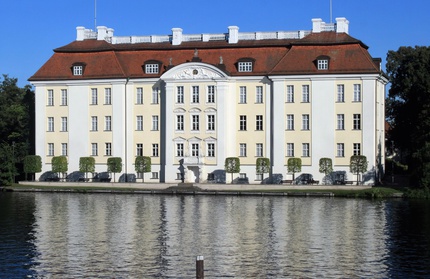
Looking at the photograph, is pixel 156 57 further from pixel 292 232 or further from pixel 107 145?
pixel 292 232

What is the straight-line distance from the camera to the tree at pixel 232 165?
7788 cm

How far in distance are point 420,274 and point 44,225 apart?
23.0 m

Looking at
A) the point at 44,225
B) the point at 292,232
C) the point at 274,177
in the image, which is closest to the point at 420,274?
the point at 292,232

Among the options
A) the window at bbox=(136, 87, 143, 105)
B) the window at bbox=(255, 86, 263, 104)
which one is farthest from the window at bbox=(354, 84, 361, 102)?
the window at bbox=(136, 87, 143, 105)

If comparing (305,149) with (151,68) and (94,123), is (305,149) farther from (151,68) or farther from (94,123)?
(94,123)

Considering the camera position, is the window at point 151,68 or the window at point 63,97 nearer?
the window at point 151,68

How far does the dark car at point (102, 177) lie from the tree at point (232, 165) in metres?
12.1

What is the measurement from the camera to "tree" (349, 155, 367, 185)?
244 feet

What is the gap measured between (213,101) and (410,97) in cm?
1935

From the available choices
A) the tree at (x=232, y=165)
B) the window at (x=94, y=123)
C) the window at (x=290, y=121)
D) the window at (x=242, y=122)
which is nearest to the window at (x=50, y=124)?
the window at (x=94, y=123)

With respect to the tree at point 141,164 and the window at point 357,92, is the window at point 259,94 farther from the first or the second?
the tree at point 141,164

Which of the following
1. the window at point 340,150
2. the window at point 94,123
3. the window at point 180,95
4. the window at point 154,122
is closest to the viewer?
the window at point 340,150

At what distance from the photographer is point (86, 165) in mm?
81188

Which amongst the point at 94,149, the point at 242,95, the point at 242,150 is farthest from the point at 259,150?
the point at 94,149
